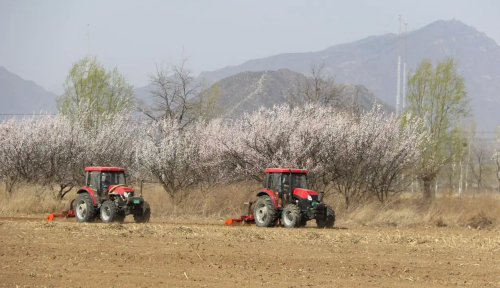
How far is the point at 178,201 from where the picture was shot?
33.6 meters

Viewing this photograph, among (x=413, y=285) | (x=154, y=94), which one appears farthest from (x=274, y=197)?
(x=154, y=94)

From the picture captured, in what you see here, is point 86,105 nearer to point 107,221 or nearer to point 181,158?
point 181,158

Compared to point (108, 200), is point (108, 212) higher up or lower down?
lower down

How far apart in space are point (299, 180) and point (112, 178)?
6.87 m

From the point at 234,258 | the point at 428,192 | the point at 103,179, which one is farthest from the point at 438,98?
the point at 234,258

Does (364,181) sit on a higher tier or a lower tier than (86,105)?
lower

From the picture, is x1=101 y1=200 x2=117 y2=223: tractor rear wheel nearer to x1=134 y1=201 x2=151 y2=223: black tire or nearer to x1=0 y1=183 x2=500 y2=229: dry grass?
x1=134 y1=201 x2=151 y2=223: black tire

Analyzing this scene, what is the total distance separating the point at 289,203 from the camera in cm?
2394

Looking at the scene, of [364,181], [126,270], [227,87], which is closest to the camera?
[126,270]

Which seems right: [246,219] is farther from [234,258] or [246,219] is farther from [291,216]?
[234,258]

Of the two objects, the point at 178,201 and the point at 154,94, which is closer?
the point at 178,201

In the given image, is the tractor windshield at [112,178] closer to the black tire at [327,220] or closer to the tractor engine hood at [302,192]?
the tractor engine hood at [302,192]

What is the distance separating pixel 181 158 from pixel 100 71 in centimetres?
1905

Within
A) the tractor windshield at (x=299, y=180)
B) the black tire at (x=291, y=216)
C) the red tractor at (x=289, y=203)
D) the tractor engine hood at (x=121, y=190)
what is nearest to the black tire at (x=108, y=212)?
the tractor engine hood at (x=121, y=190)
